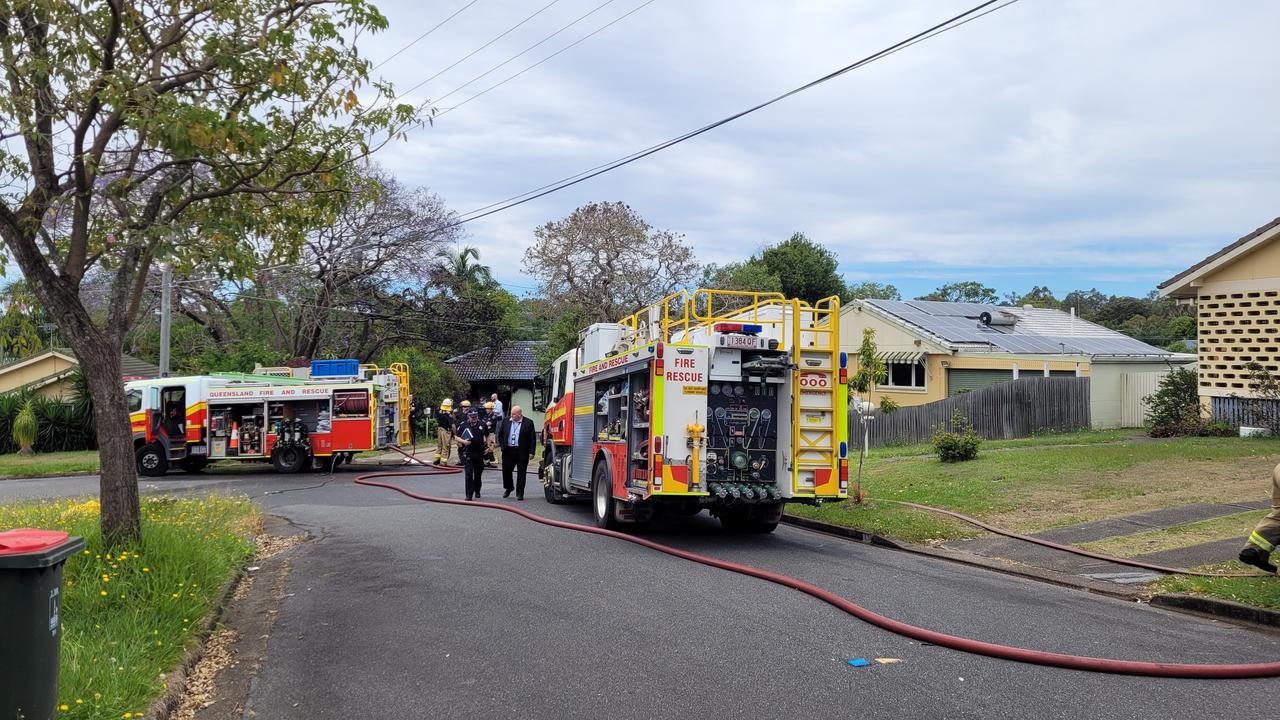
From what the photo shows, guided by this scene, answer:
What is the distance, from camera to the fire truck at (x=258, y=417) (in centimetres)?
2464

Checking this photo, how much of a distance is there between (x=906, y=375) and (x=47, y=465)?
2599cm

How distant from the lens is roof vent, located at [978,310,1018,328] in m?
34.4

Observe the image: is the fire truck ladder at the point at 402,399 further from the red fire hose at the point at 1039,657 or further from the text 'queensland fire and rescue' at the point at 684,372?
the red fire hose at the point at 1039,657

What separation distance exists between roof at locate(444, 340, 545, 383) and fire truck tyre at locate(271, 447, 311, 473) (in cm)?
1850

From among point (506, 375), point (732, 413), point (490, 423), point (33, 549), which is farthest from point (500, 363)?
point (33, 549)

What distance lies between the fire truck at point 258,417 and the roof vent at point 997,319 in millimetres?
21337

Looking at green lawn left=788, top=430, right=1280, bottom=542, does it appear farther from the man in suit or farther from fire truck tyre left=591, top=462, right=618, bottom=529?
the man in suit

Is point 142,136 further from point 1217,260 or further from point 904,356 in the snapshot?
point 904,356

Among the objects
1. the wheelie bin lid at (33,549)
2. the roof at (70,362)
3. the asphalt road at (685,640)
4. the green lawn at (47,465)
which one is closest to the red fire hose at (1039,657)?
the asphalt road at (685,640)

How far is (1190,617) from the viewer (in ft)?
26.2

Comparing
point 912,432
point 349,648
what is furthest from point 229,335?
point 349,648

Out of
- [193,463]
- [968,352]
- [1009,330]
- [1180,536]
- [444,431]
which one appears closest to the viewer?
[1180,536]

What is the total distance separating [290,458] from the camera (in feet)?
82.7

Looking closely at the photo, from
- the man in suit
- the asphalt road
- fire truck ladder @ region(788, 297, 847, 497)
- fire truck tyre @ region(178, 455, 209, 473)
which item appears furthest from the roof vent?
fire truck tyre @ region(178, 455, 209, 473)
